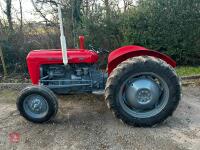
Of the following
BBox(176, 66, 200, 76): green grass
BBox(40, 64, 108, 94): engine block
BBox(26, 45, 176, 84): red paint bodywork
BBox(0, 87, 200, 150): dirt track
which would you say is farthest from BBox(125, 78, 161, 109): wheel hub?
BBox(176, 66, 200, 76): green grass

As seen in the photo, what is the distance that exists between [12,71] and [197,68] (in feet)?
17.3

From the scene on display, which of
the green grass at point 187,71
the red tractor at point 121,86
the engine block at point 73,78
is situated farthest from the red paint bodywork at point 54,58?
the green grass at point 187,71

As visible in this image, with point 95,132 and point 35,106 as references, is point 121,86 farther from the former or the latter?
point 35,106

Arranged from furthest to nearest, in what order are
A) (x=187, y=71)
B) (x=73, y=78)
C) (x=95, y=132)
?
1. (x=187, y=71)
2. (x=73, y=78)
3. (x=95, y=132)

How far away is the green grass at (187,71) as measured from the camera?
839 centimetres

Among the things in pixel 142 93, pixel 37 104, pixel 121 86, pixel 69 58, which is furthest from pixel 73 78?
pixel 142 93

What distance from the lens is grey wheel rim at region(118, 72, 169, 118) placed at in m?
5.15

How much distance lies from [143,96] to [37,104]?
1.76 m

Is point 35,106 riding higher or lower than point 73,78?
lower

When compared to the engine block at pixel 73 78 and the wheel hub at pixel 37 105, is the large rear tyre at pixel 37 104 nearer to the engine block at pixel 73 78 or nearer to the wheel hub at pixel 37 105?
the wheel hub at pixel 37 105

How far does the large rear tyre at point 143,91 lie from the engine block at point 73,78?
2.59 feet

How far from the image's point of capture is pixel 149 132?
4949 mm

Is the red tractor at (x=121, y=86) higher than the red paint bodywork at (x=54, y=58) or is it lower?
lower

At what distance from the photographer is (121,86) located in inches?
199
